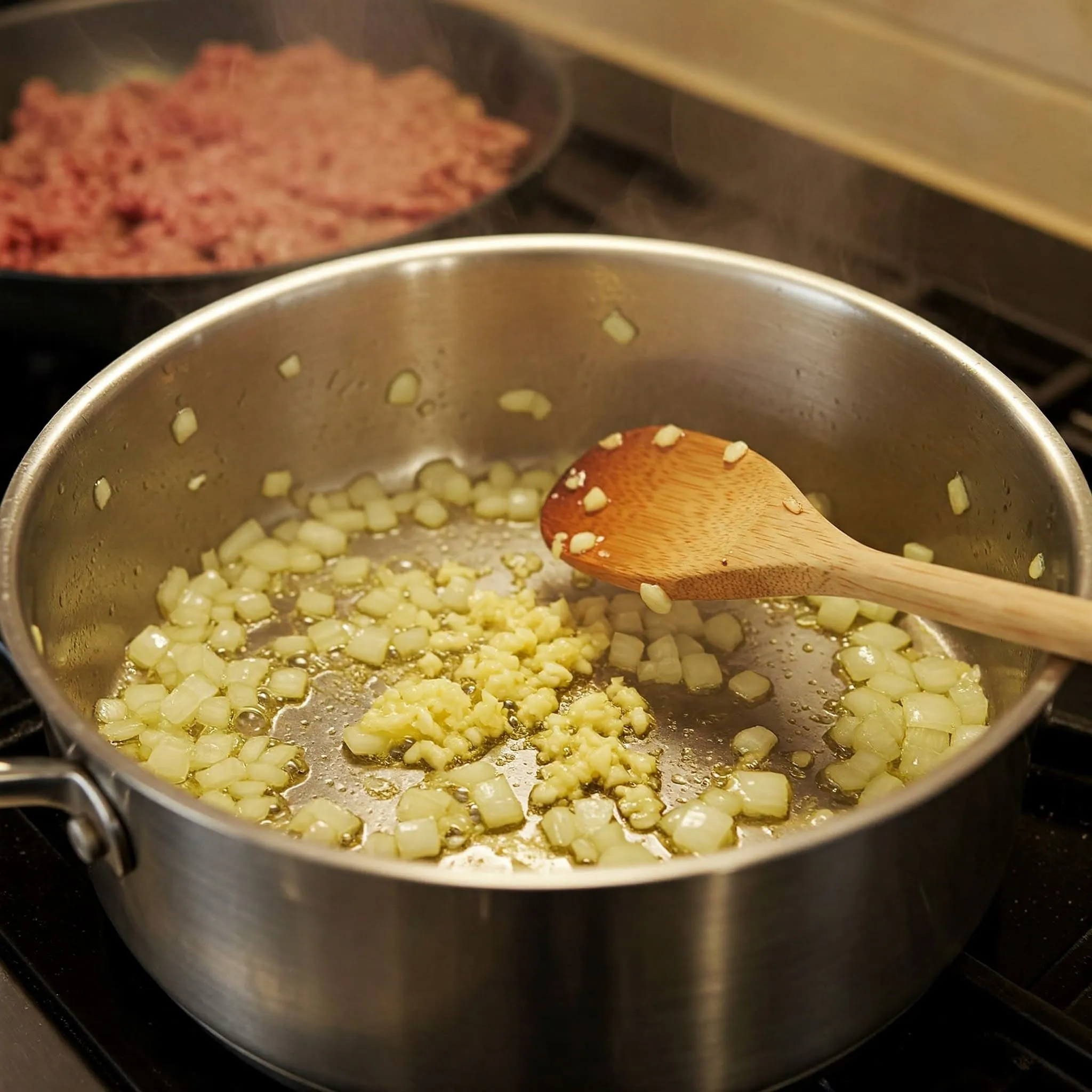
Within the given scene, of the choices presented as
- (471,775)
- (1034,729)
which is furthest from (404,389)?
(1034,729)

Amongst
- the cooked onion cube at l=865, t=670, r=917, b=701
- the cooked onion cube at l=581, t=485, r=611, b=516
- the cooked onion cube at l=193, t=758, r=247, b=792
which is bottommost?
A: the cooked onion cube at l=193, t=758, r=247, b=792

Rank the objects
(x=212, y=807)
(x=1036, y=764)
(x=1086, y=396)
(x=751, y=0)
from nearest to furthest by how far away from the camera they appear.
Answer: (x=212, y=807), (x=1036, y=764), (x=1086, y=396), (x=751, y=0)

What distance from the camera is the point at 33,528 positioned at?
2.68 feet

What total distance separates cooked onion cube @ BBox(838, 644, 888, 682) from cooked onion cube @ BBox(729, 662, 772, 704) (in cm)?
7

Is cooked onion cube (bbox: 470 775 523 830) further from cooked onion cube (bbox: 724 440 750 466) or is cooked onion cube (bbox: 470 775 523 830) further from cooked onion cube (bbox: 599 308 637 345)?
cooked onion cube (bbox: 599 308 637 345)

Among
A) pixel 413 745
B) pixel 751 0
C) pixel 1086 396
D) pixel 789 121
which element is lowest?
pixel 413 745

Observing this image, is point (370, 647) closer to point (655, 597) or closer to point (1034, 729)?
point (655, 597)

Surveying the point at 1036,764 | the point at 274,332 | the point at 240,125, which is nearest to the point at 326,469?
the point at 274,332

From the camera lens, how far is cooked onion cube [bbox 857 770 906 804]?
88 centimetres

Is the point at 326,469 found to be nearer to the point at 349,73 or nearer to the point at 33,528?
the point at 33,528

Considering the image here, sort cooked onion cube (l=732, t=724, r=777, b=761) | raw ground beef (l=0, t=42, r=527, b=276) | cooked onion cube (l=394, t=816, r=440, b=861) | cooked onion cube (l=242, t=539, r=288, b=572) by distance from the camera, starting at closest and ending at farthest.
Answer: cooked onion cube (l=394, t=816, r=440, b=861), cooked onion cube (l=732, t=724, r=777, b=761), cooked onion cube (l=242, t=539, r=288, b=572), raw ground beef (l=0, t=42, r=527, b=276)

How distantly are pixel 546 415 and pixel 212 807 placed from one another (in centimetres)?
73

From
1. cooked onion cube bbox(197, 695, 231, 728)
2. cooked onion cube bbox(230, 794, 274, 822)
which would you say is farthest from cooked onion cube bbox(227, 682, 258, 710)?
cooked onion cube bbox(230, 794, 274, 822)

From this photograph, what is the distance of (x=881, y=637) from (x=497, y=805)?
38cm
